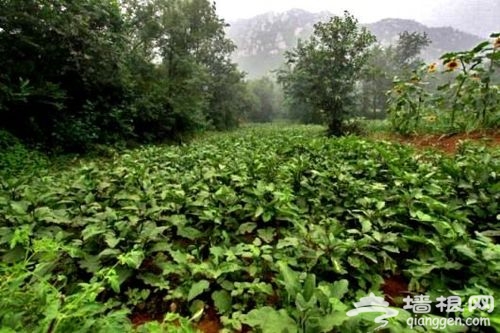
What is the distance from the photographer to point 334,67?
38.9ft

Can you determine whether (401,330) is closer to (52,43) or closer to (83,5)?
(52,43)

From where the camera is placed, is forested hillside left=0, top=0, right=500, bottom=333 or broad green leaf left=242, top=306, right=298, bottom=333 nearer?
broad green leaf left=242, top=306, right=298, bottom=333

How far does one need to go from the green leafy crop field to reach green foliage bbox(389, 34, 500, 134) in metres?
4.29

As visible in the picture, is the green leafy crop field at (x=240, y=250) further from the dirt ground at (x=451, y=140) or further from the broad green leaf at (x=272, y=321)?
the dirt ground at (x=451, y=140)

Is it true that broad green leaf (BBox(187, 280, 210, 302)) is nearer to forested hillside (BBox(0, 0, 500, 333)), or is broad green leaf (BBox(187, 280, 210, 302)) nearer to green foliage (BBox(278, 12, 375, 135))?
forested hillside (BBox(0, 0, 500, 333))

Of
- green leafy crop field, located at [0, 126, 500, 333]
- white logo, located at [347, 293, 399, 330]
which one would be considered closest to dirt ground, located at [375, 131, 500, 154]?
green leafy crop field, located at [0, 126, 500, 333]

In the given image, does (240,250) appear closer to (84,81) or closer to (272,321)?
(272,321)

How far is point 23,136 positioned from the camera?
8023mm

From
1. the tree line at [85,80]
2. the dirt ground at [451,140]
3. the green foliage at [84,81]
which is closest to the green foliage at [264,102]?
the tree line at [85,80]

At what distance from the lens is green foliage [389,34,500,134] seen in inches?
255

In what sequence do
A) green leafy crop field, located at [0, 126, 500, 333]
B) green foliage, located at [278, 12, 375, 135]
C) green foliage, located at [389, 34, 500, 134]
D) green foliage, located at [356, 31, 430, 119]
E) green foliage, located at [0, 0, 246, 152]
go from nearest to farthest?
green leafy crop field, located at [0, 126, 500, 333]
green foliage, located at [389, 34, 500, 134]
green foliage, located at [0, 0, 246, 152]
green foliage, located at [278, 12, 375, 135]
green foliage, located at [356, 31, 430, 119]

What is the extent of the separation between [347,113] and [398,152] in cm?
726

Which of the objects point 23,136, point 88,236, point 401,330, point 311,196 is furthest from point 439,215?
point 23,136

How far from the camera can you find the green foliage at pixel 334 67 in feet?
38.2
